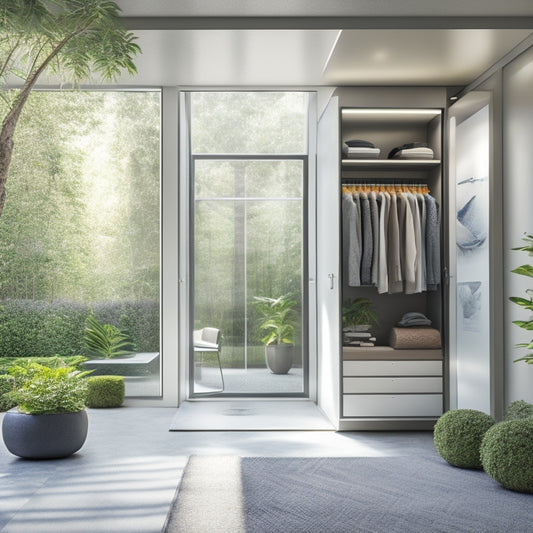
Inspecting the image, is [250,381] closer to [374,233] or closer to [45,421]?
[374,233]

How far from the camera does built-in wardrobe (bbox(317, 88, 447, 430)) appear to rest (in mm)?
5629

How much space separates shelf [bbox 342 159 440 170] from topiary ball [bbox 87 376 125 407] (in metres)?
2.86

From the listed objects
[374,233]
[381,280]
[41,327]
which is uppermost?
[374,233]

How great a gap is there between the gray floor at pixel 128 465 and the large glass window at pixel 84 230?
0.77 meters

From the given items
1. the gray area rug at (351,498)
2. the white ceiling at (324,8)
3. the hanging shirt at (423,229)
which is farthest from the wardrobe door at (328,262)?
the gray area rug at (351,498)

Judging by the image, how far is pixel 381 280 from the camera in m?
5.75

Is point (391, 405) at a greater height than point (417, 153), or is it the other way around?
point (417, 153)

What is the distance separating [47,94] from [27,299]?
192cm

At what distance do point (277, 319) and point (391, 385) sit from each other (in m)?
1.63

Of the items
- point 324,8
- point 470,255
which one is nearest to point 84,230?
point 324,8

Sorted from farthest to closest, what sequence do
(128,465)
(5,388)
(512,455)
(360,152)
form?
(5,388)
(360,152)
(128,465)
(512,455)

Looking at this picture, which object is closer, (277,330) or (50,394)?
(50,394)

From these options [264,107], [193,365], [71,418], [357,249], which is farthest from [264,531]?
[264,107]

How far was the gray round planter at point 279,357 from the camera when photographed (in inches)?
272
